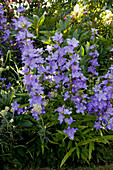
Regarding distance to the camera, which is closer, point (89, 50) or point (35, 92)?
point (35, 92)

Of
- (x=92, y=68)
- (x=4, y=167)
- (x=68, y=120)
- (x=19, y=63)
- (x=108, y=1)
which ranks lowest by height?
(x=4, y=167)

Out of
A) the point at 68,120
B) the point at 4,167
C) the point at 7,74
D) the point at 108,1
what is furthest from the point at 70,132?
the point at 108,1

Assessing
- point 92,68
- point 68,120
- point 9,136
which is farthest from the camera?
point 92,68

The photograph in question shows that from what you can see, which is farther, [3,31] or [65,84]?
[3,31]

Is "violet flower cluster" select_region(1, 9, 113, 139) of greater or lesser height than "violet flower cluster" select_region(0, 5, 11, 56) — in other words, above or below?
below

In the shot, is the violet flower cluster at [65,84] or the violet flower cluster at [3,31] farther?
the violet flower cluster at [3,31]

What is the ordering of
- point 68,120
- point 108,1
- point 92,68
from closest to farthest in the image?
point 68,120 → point 92,68 → point 108,1

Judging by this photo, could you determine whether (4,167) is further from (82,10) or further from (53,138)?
(82,10)

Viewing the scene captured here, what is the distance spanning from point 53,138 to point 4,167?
0.59 m

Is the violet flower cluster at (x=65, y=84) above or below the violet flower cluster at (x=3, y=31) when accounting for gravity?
below

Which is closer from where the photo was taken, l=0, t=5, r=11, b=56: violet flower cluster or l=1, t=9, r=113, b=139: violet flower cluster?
l=1, t=9, r=113, b=139: violet flower cluster

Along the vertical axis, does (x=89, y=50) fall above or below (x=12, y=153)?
above

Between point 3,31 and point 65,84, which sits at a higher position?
point 3,31

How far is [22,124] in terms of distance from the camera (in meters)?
2.09
